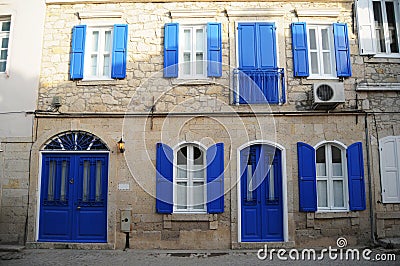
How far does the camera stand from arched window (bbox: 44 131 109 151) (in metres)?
8.09

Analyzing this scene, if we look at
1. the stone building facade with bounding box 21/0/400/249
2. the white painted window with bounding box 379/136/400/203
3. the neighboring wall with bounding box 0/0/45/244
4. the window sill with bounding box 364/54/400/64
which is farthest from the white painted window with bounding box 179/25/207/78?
the white painted window with bounding box 379/136/400/203

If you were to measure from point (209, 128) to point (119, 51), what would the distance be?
2976 mm

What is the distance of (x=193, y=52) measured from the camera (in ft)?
27.5

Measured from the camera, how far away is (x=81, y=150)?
805cm

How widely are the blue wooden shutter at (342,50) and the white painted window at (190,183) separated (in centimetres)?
402

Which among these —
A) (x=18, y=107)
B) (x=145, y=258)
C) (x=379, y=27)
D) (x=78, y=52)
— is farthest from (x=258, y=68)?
(x=18, y=107)

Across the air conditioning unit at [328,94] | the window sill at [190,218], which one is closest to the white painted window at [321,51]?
the air conditioning unit at [328,94]

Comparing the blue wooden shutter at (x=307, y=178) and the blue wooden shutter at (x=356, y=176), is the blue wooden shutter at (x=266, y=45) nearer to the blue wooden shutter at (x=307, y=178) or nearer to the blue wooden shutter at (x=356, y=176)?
the blue wooden shutter at (x=307, y=178)

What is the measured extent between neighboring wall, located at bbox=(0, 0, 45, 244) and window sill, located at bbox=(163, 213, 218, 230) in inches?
136

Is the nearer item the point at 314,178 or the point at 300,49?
the point at 314,178

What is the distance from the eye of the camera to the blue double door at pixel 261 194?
25.5 ft

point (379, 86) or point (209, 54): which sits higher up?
point (209, 54)

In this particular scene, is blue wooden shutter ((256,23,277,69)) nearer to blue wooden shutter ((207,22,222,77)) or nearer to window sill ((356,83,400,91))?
blue wooden shutter ((207,22,222,77))

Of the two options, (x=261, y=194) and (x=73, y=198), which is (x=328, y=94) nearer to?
(x=261, y=194)
